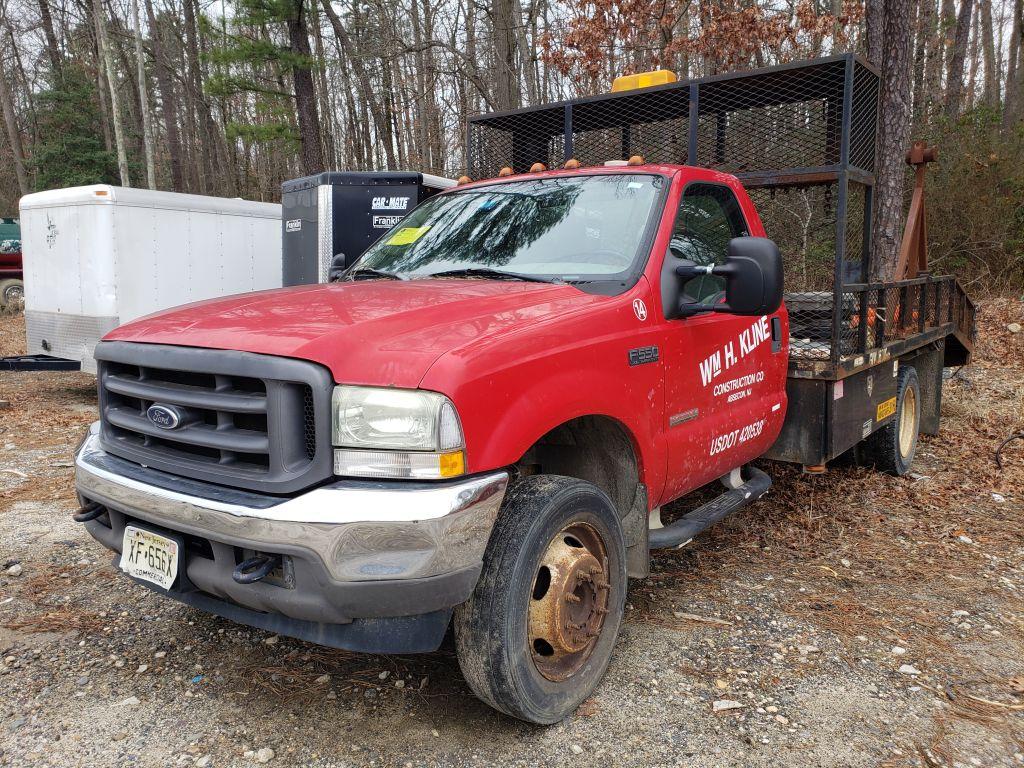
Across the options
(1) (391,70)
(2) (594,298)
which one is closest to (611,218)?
(2) (594,298)

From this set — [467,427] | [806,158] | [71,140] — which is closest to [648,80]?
[806,158]

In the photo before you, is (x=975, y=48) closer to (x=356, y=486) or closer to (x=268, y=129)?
(x=268, y=129)

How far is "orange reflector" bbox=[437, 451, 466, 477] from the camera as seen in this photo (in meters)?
2.37

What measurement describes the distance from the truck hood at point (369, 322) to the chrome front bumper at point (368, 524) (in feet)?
1.12

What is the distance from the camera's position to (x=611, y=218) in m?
3.62

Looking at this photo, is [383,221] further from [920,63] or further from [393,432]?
[920,63]

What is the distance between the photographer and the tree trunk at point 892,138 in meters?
9.10

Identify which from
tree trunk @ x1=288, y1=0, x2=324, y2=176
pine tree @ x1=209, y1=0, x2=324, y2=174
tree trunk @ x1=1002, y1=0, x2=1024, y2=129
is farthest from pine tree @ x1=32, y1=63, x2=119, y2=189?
tree trunk @ x1=1002, y1=0, x2=1024, y2=129

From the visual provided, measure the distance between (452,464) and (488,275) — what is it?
53.8 inches

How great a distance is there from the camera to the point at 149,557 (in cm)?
271

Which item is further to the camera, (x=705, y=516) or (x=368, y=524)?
(x=705, y=516)

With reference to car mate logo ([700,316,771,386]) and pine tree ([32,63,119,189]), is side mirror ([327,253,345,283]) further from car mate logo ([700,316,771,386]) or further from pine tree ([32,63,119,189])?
pine tree ([32,63,119,189])

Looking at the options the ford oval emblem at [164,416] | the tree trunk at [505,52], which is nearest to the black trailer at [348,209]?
the ford oval emblem at [164,416]

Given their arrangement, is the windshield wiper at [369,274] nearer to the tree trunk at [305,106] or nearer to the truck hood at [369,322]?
the truck hood at [369,322]
